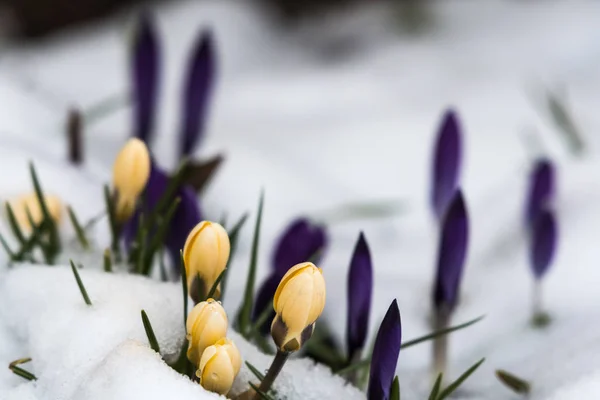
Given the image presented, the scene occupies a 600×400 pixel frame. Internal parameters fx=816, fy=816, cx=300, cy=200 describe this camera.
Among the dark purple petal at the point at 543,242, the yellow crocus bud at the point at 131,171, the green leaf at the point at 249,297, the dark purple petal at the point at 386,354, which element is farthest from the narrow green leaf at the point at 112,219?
the dark purple petal at the point at 543,242

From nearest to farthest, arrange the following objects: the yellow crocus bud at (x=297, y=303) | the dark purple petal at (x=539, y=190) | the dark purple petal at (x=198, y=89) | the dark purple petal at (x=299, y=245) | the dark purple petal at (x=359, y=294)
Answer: the yellow crocus bud at (x=297, y=303) → the dark purple petal at (x=359, y=294) → the dark purple petal at (x=299, y=245) → the dark purple petal at (x=539, y=190) → the dark purple petal at (x=198, y=89)

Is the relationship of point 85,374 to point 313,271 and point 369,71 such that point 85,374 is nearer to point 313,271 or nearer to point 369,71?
point 313,271

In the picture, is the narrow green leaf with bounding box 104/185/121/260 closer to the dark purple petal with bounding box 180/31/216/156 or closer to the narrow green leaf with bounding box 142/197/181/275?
the narrow green leaf with bounding box 142/197/181/275

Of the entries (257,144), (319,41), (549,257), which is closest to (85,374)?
(549,257)

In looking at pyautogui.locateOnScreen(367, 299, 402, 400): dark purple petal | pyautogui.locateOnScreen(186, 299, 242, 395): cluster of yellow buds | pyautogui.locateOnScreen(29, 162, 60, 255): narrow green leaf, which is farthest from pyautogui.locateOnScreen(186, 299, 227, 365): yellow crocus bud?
pyautogui.locateOnScreen(29, 162, 60, 255): narrow green leaf

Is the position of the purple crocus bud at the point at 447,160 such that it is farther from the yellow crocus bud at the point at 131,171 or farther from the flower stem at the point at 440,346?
the yellow crocus bud at the point at 131,171
